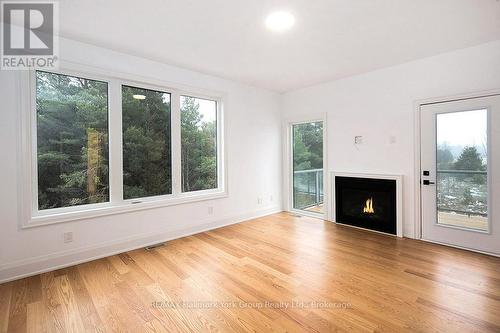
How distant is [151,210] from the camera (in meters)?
3.52

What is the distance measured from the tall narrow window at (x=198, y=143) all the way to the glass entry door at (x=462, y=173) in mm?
3357

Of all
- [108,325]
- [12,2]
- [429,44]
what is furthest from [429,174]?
[12,2]

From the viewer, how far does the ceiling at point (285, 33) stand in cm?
225

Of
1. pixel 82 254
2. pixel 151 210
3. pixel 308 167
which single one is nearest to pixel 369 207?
pixel 308 167

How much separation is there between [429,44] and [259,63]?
7.27ft

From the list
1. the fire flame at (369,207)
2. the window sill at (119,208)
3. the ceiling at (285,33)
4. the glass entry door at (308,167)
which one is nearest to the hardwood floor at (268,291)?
the window sill at (119,208)

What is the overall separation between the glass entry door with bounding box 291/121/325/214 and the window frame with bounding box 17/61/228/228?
1.78 meters

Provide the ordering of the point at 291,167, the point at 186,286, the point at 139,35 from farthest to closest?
1. the point at 291,167
2. the point at 139,35
3. the point at 186,286

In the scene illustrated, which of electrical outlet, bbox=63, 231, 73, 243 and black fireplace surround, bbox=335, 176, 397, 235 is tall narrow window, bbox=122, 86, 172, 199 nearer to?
electrical outlet, bbox=63, 231, 73, 243

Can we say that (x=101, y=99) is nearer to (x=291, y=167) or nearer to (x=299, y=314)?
(x=299, y=314)

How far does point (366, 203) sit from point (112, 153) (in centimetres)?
407

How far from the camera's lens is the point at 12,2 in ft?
7.12

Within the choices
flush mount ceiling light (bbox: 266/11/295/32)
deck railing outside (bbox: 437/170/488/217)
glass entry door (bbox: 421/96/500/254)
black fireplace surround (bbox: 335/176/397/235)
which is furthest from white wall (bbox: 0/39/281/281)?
deck railing outside (bbox: 437/170/488/217)

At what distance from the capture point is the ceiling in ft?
7.39
